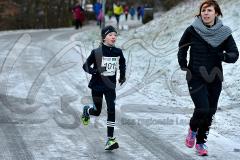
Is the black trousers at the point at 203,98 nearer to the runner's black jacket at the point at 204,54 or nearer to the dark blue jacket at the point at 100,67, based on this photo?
the runner's black jacket at the point at 204,54

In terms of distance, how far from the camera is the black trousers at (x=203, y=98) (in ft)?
22.3

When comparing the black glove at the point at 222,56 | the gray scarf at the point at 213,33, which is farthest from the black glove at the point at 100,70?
the black glove at the point at 222,56

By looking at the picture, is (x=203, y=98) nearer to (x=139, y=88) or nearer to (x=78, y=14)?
(x=139, y=88)

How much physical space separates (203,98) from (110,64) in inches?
55.3

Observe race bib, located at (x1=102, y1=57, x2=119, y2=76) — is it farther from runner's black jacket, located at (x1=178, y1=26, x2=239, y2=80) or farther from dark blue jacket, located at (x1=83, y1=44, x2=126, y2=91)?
runner's black jacket, located at (x1=178, y1=26, x2=239, y2=80)

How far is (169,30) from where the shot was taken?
71.7 ft

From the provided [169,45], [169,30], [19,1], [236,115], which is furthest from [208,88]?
[19,1]

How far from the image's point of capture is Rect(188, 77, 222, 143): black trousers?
22.3 ft

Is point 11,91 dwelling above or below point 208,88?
below

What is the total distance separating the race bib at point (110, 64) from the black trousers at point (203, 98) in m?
1.11

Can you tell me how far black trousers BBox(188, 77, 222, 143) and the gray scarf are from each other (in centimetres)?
51

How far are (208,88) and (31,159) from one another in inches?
98.0

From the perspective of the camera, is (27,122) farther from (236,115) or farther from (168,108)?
(236,115)

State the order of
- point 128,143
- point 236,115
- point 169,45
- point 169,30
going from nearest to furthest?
point 128,143 < point 236,115 < point 169,45 < point 169,30
